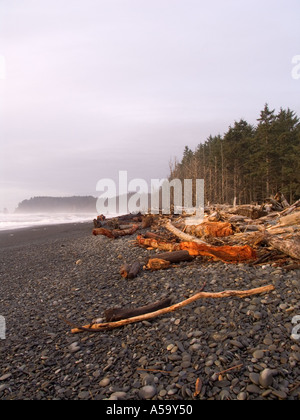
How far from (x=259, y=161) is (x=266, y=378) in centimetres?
3329

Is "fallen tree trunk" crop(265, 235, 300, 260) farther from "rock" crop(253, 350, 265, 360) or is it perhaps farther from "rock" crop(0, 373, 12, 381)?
"rock" crop(0, 373, 12, 381)

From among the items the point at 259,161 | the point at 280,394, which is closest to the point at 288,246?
the point at 280,394

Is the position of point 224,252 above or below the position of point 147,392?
above

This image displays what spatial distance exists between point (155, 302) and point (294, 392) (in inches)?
79.0

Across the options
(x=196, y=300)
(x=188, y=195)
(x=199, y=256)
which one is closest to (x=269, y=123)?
(x=188, y=195)

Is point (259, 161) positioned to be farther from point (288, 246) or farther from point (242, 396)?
point (242, 396)

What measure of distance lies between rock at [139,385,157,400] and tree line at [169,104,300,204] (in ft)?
79.1

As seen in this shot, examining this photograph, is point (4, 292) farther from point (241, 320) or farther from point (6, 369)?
point (241, 320)

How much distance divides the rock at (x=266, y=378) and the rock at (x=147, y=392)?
916 millimetres

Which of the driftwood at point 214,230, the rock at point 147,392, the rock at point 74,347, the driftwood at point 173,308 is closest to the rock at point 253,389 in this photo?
the rock at point 147,392

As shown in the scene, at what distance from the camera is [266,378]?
225 cm

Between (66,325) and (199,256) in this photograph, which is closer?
(66,325)

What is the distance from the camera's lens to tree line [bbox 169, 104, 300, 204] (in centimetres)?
2968
